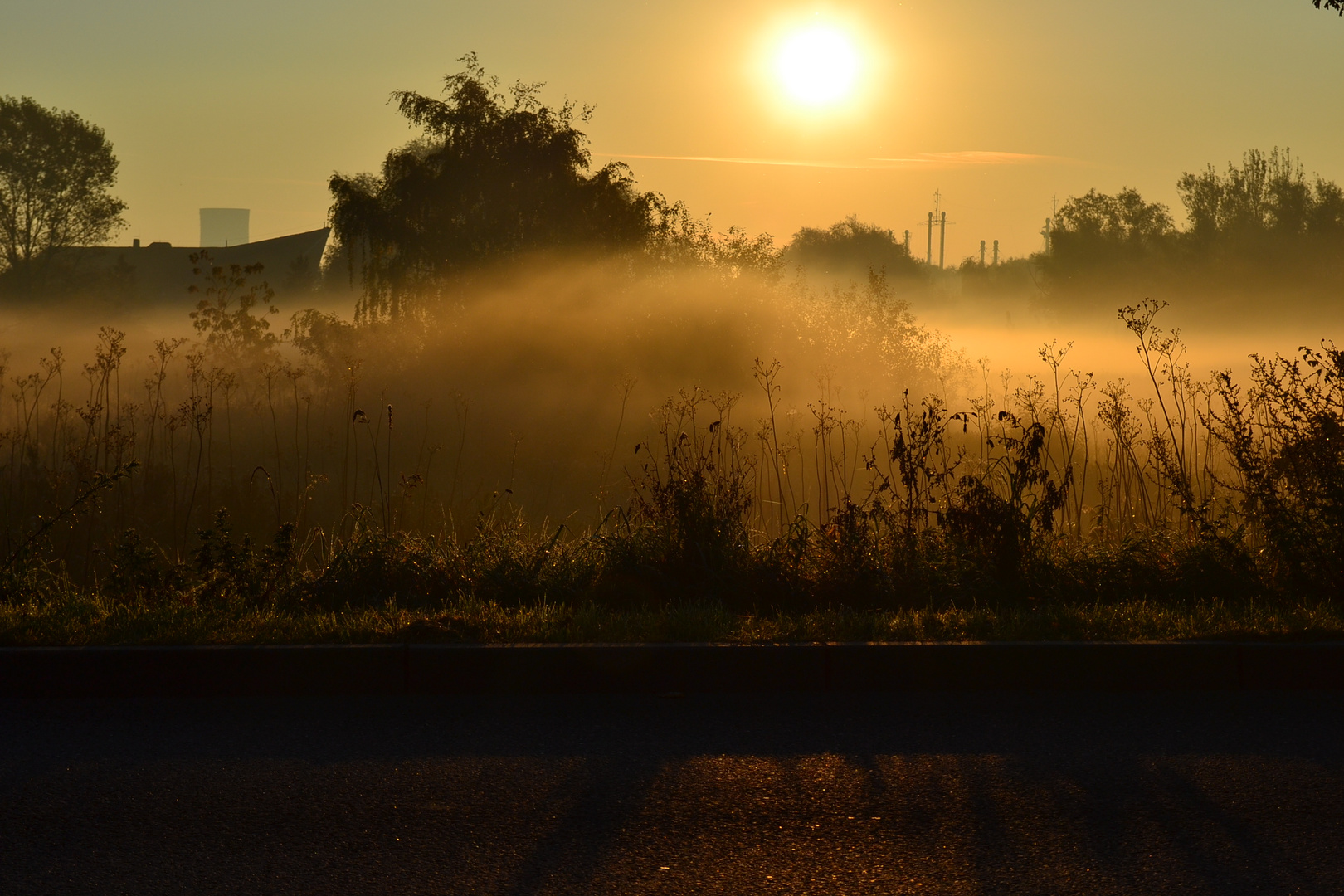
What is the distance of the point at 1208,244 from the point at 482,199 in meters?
60.7

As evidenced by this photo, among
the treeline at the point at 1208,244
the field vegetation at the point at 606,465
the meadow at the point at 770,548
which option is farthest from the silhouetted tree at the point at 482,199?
the treeline at the point at 1208,244

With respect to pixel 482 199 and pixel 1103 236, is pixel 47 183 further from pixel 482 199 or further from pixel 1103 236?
pixel 1103 236

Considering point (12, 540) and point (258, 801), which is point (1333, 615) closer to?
point (258, 801)

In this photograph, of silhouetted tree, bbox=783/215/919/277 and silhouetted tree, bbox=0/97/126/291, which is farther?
silhouetted tree, bbox=783/215/919/277

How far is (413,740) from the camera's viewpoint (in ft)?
16.8

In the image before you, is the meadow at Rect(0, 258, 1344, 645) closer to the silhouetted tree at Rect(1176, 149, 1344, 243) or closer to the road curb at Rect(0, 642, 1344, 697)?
the road curb at Rect(0, 642, 1344, 697)

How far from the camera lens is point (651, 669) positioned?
5.98 meters

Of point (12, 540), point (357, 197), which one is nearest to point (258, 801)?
point (12, 540)

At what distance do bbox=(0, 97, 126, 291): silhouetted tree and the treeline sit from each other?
57.5 meters

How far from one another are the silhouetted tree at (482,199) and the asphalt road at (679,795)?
21.5m

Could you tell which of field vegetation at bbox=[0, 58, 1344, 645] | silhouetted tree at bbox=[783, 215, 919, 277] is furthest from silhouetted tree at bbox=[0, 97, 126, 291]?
silhouetted tree at bbox=[783, 215, 919, 277]

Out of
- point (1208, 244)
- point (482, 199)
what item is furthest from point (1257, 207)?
Result: point (482, 199)

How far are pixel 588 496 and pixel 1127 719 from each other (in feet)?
35.5

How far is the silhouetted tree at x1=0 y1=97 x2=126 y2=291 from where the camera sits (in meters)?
57.9
